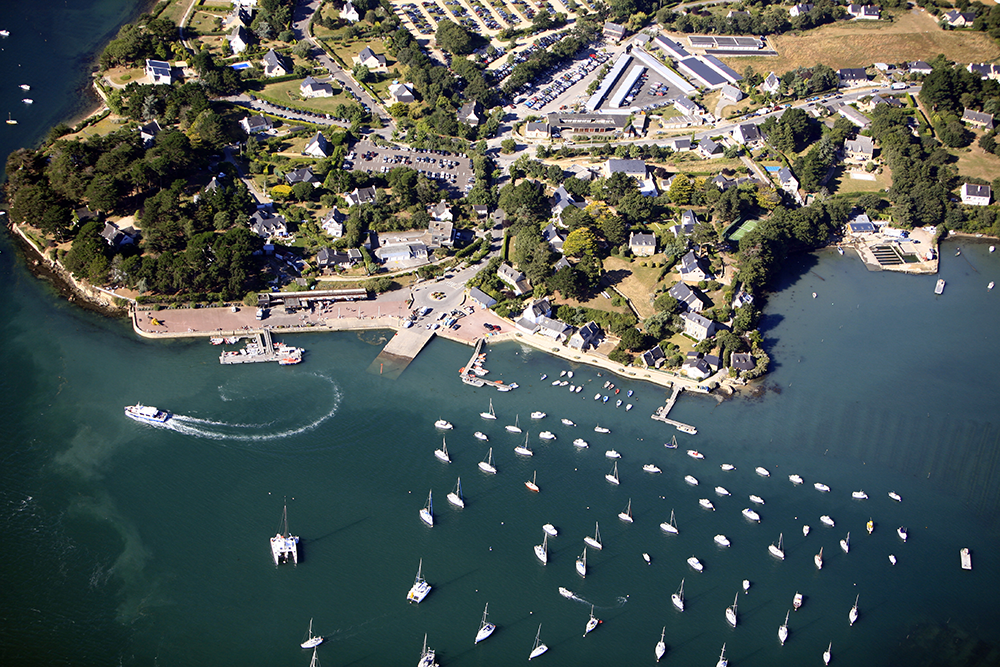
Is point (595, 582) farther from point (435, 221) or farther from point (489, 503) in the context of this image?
point (435, 221)

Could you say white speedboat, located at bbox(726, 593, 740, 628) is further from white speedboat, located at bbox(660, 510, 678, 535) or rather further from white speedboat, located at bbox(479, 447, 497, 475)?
white speedboat, located at bbox(479, 447, 497, 475)

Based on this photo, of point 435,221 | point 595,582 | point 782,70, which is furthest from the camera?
point 782,70

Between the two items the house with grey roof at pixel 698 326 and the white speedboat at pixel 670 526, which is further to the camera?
the house with grey roof at pixel 698 326

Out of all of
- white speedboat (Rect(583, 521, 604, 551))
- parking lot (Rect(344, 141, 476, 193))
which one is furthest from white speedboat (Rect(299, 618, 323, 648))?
parking lot (Rect(344, 141, 476, 193))

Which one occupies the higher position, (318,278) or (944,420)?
(318,278)

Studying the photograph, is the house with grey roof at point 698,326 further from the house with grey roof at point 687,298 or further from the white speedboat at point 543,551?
the white speedboat at point 543,551

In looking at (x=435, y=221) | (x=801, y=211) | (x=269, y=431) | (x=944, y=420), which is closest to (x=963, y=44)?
(x=801, y=211)

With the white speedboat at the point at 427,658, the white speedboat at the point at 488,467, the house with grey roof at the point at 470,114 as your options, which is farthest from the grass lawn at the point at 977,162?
the white speedboat at the point at 427,658
